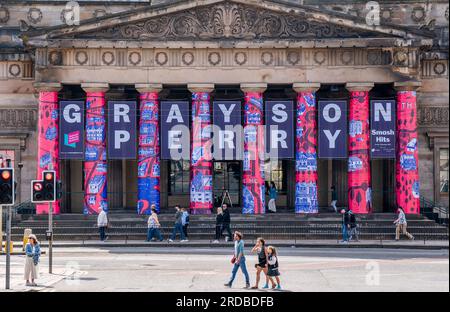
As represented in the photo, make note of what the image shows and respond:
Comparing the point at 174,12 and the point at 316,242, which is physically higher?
the point at 174,12

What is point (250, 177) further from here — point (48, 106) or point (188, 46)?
point (48, 106)

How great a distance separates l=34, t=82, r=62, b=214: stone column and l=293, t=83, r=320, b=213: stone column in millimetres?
12189

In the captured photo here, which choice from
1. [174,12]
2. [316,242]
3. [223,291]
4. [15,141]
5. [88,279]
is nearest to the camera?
[223,291]

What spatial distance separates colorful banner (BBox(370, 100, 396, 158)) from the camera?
163 feet

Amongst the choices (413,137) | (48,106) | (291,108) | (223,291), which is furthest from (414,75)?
(223,291)

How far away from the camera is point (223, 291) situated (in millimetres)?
27328

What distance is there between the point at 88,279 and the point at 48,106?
20.5 meters

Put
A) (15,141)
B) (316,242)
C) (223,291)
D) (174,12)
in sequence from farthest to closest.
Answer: (15,141), (174,12), (316,242), (223,291)

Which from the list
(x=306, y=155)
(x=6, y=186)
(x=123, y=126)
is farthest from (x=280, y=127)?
(x=6, y=186)

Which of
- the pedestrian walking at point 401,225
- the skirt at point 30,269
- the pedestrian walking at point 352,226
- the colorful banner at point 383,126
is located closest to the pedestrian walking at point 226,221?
the pedestrian walking at point 352,226

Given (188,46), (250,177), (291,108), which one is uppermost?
(188,46)

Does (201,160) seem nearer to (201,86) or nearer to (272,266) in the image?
(201,86)

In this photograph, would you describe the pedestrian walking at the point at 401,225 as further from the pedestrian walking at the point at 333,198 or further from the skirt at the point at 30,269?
the skirt at the point at 30,269

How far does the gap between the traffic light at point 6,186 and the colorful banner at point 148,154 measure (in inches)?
857
